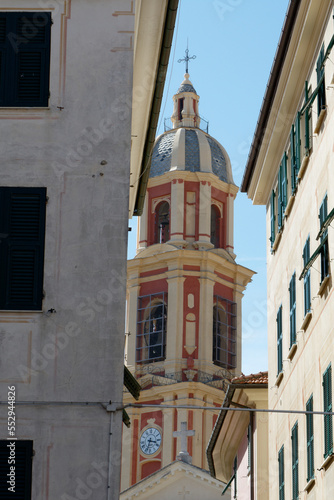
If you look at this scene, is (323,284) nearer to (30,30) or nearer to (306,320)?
(306,320)

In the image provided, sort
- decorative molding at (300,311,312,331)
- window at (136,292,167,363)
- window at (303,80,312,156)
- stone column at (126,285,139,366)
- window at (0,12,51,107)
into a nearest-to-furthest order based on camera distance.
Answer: window at (0,12,51,107), decorative molding at (300,311,312,331), window at (303,80,312,156), window at (136,292,167,363), stone column at (126,285,139,366)

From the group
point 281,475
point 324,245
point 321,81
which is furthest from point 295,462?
point 321,81

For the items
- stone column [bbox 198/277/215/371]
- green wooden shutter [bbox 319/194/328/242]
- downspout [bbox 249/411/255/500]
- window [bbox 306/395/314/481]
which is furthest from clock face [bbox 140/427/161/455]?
green wooden shutter [bbox 319/194/328/242]

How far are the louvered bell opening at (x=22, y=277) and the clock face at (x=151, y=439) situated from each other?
48085 millimetres

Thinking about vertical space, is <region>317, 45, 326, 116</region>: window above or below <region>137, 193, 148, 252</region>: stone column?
below

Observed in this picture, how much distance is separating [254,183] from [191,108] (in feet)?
155

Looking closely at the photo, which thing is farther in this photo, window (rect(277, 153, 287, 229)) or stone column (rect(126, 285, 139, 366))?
stone column (rect(126, 285, 139, 366))

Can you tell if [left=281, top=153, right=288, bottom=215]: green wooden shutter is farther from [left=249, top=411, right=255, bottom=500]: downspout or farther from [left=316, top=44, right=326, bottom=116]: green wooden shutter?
[left=249, top=411, right=255, bottom=500]: downspout

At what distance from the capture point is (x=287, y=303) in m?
24.3

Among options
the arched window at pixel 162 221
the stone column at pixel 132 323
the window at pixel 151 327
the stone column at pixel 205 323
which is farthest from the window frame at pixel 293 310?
the arched window at pixel 162 221

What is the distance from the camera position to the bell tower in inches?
2514

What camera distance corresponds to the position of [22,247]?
16516 mm

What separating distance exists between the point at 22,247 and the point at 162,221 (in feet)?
173

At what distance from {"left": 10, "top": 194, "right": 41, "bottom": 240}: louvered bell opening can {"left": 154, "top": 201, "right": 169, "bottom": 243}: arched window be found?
2023 inches
